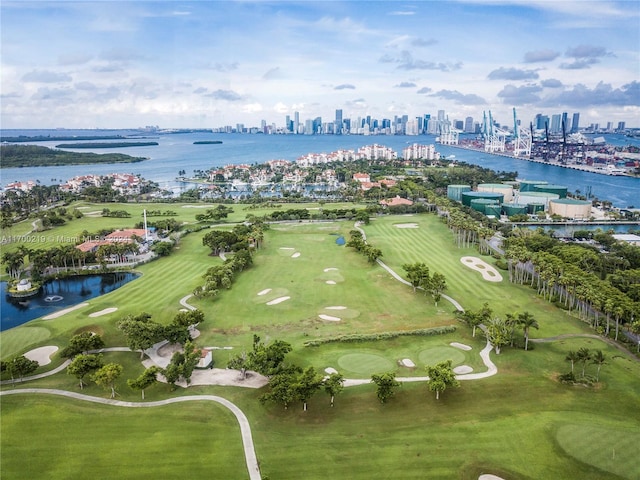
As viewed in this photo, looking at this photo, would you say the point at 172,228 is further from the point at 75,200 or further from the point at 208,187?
the point at 208,187

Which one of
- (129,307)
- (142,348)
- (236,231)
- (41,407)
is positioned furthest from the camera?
(236,231)

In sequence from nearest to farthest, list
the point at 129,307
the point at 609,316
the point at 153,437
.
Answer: the point at 153,437
the point at 609,316
the point at 129,307

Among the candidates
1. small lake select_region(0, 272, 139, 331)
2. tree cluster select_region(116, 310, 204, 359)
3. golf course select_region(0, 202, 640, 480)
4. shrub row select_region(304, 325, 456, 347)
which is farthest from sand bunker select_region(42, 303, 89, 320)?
shrub row select_region(304, 325, 456, 347)

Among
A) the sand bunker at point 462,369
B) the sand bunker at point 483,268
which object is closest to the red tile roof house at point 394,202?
the sand bunker at point 483,268

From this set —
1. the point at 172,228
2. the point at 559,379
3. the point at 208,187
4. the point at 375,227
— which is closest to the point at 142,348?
the point at 559,379

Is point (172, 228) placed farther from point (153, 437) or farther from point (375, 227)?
point (153, 437)

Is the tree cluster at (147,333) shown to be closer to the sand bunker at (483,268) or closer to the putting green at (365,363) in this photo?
the putting green at (365,363)

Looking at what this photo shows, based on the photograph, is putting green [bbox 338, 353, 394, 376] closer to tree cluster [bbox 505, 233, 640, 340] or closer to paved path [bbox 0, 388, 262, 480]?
paved path [bbox 0, 388, 262, 480]

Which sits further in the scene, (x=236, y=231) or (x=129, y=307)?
(x=236, y=231)
